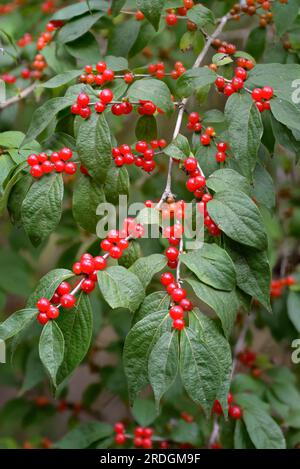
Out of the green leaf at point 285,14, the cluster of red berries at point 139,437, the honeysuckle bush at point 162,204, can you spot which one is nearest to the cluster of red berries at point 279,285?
the honeysuckle bush at point 162,204

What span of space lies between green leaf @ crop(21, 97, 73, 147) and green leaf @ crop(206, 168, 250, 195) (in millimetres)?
270

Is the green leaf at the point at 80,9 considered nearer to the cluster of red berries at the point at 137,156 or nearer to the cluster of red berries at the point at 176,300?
the cluster of red berries at the point at 137,156

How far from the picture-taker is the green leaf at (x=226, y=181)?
0.94m

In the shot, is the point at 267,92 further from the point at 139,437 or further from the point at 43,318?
the point at 139,437

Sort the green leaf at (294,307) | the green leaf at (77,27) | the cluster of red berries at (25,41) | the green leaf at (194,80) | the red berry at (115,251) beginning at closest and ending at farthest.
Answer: the red berry at (115,251) → the green leaf at (194,80) → the green leaf at (77,27) → the green leaf at (294,307) → the cluster of red berries at (25,41)

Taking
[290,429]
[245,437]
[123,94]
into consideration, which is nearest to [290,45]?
[123,94]

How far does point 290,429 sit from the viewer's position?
1.60m

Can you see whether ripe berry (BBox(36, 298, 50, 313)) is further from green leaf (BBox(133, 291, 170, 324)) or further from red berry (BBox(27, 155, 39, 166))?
red berry (BBox(27, 155, 39, 166))

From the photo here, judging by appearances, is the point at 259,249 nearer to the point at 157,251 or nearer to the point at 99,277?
the point at 99,277

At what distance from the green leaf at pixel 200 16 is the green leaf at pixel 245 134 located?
0.26 meters

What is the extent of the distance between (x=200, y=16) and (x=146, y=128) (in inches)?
9.8

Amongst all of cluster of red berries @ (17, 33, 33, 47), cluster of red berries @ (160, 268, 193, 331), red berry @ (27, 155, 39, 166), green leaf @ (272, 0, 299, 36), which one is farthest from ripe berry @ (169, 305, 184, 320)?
cluster of red berries @ (17, 33, 33, 47)

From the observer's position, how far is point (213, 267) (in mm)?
868

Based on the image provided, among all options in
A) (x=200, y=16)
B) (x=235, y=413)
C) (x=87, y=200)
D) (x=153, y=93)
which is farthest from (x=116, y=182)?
(x=235, y=413)
